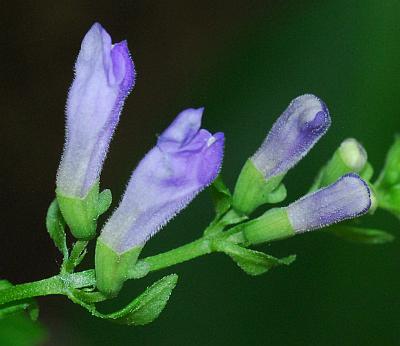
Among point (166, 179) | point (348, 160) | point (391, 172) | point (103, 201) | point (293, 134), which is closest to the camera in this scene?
point (166, 179)

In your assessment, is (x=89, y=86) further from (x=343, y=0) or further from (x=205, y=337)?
(x=343, y=0)

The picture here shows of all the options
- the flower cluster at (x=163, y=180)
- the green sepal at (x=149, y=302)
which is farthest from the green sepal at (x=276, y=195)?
the green sepal at (x=149, y=302)

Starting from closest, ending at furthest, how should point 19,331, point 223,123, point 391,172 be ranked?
point 391,172 < point 19,331 < point 223,123

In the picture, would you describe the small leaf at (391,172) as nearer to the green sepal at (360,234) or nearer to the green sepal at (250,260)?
the green sepal at (360,234)

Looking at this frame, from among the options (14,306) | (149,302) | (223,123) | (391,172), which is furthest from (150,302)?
(223,123)

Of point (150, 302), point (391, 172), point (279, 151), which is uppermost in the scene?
point (279, 151)

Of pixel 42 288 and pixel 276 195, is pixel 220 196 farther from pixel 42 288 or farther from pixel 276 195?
pixel 42 288
